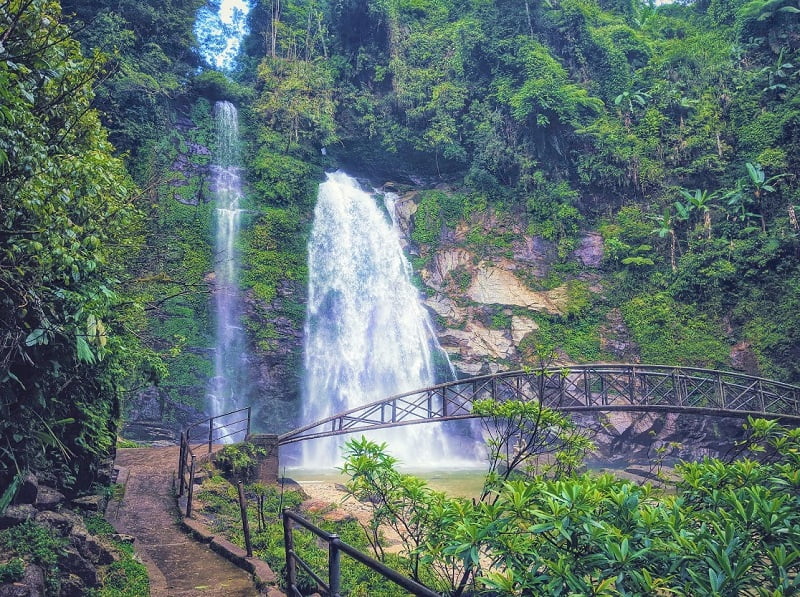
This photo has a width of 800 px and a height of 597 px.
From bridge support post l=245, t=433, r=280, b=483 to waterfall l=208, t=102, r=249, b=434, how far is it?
23.8ft

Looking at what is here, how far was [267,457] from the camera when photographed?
12398mm

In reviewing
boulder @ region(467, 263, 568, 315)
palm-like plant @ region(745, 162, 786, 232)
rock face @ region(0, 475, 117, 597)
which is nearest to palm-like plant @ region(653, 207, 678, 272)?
palm-like plant @ region(745, 162, 786, 232)

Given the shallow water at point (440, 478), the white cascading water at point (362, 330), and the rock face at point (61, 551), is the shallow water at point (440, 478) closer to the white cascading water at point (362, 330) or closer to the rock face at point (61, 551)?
the white cascading water at point (362, 330)

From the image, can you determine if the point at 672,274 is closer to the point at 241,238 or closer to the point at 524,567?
the point at 241,238

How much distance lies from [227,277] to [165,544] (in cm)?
1502

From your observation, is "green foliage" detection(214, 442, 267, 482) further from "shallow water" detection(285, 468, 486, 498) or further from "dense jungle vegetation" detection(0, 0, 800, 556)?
"dense jungle vegetation" detection(0, 0, 800, 556)

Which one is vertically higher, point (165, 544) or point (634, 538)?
point (634, 538)

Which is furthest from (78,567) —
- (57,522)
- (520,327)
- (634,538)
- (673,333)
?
(673,333)

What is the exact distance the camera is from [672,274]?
806 inches

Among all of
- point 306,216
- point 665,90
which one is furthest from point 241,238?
point 665,90

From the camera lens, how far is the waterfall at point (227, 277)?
64.3ft

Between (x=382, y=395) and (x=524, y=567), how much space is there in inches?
678

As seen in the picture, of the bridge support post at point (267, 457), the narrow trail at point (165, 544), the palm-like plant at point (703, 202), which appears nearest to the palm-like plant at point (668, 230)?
the palm-like plant at point (703, 202)

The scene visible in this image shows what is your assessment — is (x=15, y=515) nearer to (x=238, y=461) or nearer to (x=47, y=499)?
(x=47, y=499)
